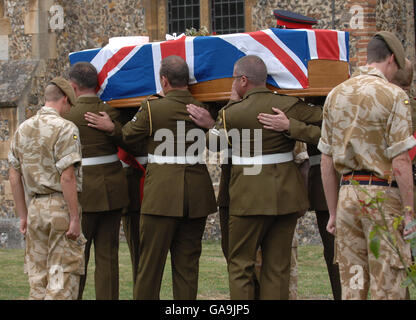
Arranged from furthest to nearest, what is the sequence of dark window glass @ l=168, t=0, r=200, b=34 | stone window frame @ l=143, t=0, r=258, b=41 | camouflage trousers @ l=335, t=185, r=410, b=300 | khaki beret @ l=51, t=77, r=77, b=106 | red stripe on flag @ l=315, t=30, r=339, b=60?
1. dark window glass @ l=168, t=0, r=200, b=34
2. stone window frame @ l=143, t=0, r=258, b=41
3. red stripe on flag @ l=315, t=30, r=339, b=60
4. khaki beret @ l=51, t=77, r=77, b=106
5. camouflage trousers @ l=335, t=185, r=410, b=300

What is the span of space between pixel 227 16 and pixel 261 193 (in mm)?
6881

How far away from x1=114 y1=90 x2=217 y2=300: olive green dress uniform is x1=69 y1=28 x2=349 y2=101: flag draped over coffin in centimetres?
33

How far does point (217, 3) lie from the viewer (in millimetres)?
12164

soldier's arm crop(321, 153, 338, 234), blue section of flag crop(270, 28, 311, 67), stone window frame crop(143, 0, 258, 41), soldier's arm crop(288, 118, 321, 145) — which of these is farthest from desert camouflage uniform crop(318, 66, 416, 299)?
stone window frame crop(143, 0, 258, 41)

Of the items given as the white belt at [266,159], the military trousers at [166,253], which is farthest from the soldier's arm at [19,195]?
the white belt at [266,159]

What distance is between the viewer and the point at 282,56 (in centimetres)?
595

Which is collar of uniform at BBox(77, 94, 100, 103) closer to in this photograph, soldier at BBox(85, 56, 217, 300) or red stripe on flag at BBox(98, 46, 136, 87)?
red stripe on flag at BBox(98, 46, 136, 87)

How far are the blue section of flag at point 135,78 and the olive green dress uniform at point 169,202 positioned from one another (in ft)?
1.56

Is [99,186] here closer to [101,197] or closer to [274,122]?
[101,197]

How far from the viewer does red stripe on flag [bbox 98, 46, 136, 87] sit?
6.44 meters

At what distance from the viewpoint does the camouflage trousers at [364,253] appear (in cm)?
470

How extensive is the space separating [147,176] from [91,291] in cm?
230

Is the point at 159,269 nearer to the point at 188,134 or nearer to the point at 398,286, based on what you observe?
the point at 188,134

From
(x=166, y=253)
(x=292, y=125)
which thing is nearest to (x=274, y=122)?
(x=292, y=125)
